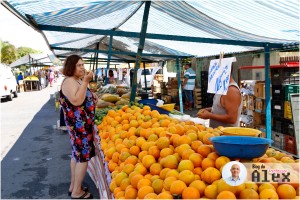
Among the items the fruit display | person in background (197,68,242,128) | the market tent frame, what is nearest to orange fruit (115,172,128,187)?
the fruit display

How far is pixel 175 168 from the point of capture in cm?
215

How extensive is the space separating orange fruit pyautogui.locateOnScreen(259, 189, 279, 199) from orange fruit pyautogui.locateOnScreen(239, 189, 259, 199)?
3cm

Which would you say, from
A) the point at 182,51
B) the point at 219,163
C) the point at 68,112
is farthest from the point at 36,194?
the point at 182,51

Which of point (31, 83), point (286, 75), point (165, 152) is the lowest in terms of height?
point (165, 152)

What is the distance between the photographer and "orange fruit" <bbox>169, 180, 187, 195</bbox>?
1.81 metres

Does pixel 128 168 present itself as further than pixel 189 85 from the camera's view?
No

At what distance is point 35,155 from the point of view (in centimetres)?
647

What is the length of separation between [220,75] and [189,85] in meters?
9.56

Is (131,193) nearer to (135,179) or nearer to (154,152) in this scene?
(135,179)

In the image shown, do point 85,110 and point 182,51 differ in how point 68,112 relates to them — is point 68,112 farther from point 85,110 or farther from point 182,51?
point 182,51

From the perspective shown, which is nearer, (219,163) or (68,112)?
(219,163)

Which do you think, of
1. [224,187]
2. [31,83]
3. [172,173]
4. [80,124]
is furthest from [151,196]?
[31,83]

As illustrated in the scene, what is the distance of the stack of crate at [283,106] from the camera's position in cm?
595

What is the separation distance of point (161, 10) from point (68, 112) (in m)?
2.71
